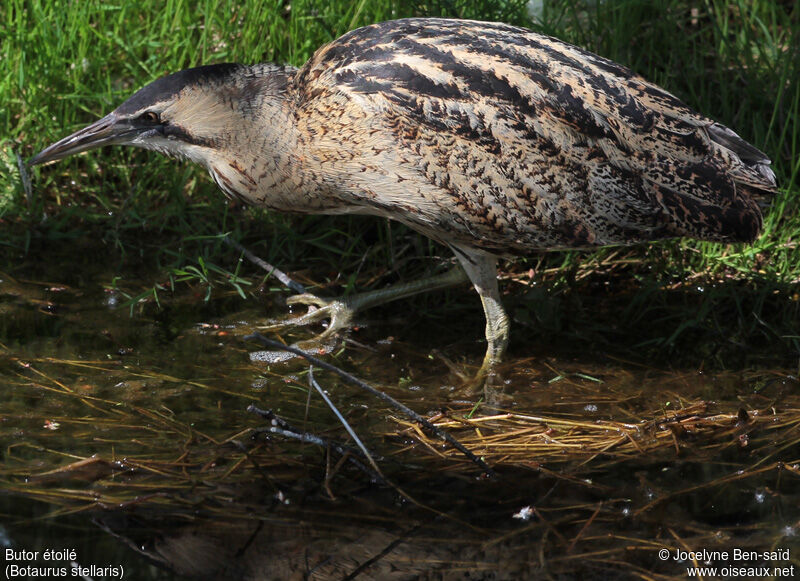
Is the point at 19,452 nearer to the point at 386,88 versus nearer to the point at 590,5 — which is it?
the point at 386,88

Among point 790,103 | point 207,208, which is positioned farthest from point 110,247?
point 790,103

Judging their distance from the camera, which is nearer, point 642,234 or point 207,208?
point 642,234

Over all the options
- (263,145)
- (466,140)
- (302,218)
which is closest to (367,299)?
(302,218)

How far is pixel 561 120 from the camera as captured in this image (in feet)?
12.3

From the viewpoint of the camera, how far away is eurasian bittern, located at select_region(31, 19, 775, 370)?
147 inches

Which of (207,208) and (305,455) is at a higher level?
(207,208)

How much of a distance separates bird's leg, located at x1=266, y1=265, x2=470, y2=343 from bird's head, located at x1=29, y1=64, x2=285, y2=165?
Result: 2.64 feet

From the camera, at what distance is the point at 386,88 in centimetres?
374

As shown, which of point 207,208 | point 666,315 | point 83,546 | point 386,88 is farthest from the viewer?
point 207,208

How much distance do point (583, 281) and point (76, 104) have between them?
2.39 m

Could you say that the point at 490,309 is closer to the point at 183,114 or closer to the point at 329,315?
the point at 329,315

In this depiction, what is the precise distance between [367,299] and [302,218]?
2.11 feet

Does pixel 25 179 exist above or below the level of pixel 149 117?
below

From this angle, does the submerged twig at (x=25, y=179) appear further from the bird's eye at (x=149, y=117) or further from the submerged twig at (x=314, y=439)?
the submerged twig at (x=314, y=439)
